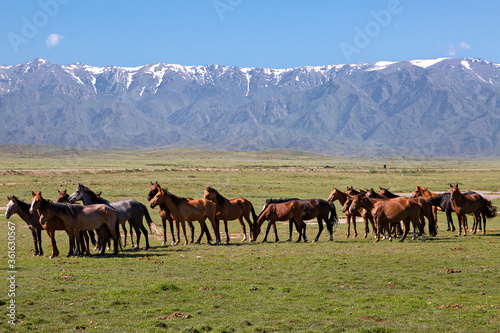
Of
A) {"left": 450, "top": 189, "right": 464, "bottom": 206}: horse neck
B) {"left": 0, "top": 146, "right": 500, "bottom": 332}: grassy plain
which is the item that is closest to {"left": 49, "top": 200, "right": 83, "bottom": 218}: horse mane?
{"left": 0, "top": 146, "right": 500, "bottom": 332}: grassy plain

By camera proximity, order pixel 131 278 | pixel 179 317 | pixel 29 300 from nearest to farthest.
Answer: pixel 179 317 < pixel 29 300 < pixel 131 278

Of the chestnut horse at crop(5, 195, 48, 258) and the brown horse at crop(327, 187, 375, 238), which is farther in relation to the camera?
the brown horse at crop(327, 187, 375, 238)

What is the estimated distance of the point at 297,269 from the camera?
658 inches

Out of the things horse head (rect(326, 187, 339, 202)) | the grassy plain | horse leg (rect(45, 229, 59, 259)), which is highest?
horse head (rect(326, 187, 339, 202))

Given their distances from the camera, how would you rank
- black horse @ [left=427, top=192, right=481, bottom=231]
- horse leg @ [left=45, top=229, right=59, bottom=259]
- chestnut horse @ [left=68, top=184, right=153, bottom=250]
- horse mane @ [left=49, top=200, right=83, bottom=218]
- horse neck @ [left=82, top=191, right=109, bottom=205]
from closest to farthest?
horse mane @ [left=49, top=200, right=83, bottom=218] < horse leg @ [left=45, top=229, right=59, bottom=259] < chestnut horse @ [left=68, top=184, right=153, bottom=250] < horse neck @ [left=82, top=191, right=109, bottom=205] < black horse @ [left=427, top=192, right=481, bottom=231]

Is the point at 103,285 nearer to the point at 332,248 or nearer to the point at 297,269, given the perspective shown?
the point at 297,269

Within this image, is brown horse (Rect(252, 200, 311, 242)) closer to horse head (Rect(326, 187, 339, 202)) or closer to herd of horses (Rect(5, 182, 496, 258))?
herd of horses (Rect(5, 182, 496, 258))

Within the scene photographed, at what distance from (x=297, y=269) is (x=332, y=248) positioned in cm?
496

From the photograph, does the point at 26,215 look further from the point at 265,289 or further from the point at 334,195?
the point at 334,195

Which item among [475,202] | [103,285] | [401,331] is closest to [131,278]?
[103,285]

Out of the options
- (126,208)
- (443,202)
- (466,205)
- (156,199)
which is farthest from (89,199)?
(466,205)

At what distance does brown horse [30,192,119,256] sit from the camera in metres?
18.0

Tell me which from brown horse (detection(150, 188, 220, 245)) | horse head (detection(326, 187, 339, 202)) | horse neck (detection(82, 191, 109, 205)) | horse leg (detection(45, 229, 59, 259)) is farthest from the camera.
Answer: horse head (detection(326, 187, 339, 202))

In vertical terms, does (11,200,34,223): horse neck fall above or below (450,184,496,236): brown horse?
above
